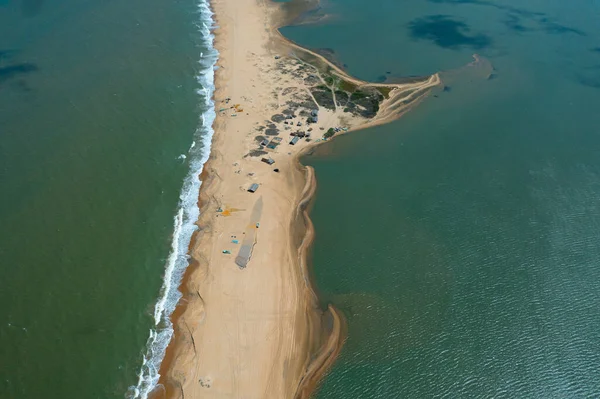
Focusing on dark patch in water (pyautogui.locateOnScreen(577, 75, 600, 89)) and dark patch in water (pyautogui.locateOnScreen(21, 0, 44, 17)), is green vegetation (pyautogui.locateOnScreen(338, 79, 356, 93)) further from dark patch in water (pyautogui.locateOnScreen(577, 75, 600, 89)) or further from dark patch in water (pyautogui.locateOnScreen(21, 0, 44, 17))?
dark patch in water (pyautogui.locateOnScreen(21, 0, 44, 17))

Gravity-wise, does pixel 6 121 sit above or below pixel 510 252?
above

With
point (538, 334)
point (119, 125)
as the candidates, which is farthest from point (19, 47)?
point (538, 334)

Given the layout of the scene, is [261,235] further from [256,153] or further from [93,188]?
[93,188]

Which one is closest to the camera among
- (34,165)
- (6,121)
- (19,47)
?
(34,165)

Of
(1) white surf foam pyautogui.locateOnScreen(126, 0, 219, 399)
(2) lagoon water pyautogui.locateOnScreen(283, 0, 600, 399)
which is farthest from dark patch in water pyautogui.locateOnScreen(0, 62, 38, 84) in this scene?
(2) lagoon water pyautogui.locateOnScreen(283, 0, 600, 399)

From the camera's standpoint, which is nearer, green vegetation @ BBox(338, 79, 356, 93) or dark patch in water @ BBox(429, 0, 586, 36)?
green vegetation @ BBox(338, 79, 356, 93)

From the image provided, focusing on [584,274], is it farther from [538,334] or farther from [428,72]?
[428,72]

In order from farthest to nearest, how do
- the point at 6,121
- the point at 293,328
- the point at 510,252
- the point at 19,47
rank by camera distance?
the point at 19,47 → the point at 6,121 → the point at 510,252 → the point at 293,328
